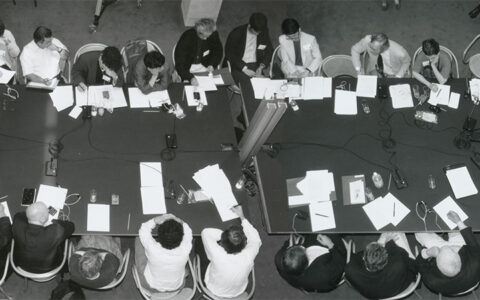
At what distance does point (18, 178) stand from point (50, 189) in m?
0.29

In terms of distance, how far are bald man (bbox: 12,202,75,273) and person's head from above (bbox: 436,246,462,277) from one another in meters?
3.12

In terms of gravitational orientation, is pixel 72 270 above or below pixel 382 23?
below

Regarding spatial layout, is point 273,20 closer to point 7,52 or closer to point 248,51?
point 248,51

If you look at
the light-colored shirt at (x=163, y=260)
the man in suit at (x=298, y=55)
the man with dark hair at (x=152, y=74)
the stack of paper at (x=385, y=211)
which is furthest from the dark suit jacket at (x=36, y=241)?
the man in suit at (x=298, y=55)

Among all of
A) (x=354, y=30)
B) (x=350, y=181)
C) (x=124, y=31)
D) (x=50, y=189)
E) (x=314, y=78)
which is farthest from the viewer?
(x=354, y=30)

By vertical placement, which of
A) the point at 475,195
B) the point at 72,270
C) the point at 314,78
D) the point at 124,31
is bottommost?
the point at 72,270

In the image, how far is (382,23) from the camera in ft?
26.7

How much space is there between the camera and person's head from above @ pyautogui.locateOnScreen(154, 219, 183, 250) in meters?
4.69

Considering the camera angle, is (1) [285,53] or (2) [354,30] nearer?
(1) [285,53]

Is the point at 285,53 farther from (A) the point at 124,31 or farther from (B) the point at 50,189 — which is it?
(B) the point at 50,189

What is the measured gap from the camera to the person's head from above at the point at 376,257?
16.2ft

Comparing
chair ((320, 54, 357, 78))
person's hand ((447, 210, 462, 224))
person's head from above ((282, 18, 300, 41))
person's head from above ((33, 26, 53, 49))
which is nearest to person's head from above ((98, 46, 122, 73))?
person's head from above ((33, 26, 53, 49))

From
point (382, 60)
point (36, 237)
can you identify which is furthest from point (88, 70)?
point (382, 60)

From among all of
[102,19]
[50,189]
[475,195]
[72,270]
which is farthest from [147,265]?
[102,19]
